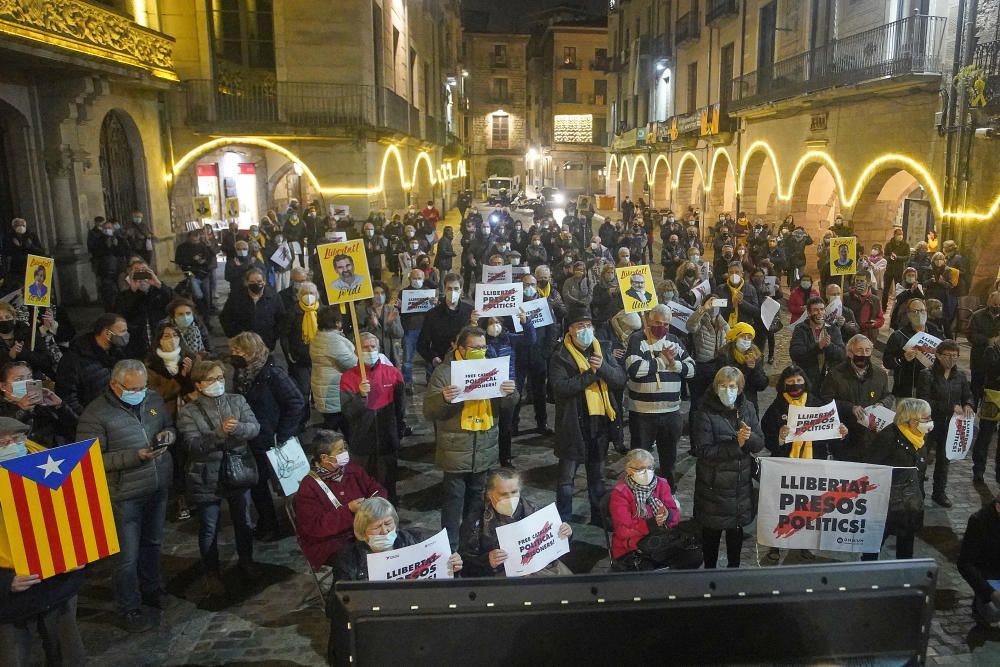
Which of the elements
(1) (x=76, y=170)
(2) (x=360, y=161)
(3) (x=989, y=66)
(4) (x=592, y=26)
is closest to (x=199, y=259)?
(1) (x=76, y=170)

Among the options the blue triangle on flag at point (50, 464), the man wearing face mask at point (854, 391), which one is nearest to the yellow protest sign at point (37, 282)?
the blue triangle on flag at point (50, 464)

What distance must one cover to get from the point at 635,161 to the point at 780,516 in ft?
143

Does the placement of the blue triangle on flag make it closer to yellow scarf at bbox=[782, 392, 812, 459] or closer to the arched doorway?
yellow scarf at bbox=[782, 392, 812, 459]

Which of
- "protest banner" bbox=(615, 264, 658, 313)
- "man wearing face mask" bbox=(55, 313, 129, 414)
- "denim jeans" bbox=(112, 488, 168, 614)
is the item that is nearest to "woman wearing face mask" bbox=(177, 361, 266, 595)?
"denim jeans" bbox=(112, 488, 168, 614)

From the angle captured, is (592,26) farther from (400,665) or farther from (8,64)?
(400,665)

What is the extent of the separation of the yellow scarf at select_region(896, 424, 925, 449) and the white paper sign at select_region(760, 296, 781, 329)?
188 inches

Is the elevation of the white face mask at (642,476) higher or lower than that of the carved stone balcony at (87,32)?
lower

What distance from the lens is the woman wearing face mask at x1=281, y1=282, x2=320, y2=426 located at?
28.1 feet

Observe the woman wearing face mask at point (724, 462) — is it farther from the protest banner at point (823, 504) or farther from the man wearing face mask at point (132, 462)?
the man wearing face mask at point (132, 462)

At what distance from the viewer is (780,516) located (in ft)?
17.3

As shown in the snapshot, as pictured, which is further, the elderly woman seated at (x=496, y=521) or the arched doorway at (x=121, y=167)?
the arched doorway at (x=121, y=167)

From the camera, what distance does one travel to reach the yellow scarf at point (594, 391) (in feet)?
22.1

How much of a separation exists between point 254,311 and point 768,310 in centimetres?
674

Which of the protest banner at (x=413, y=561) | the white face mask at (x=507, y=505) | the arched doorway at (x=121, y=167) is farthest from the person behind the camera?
the arched doorway at (x=121, y=167)
